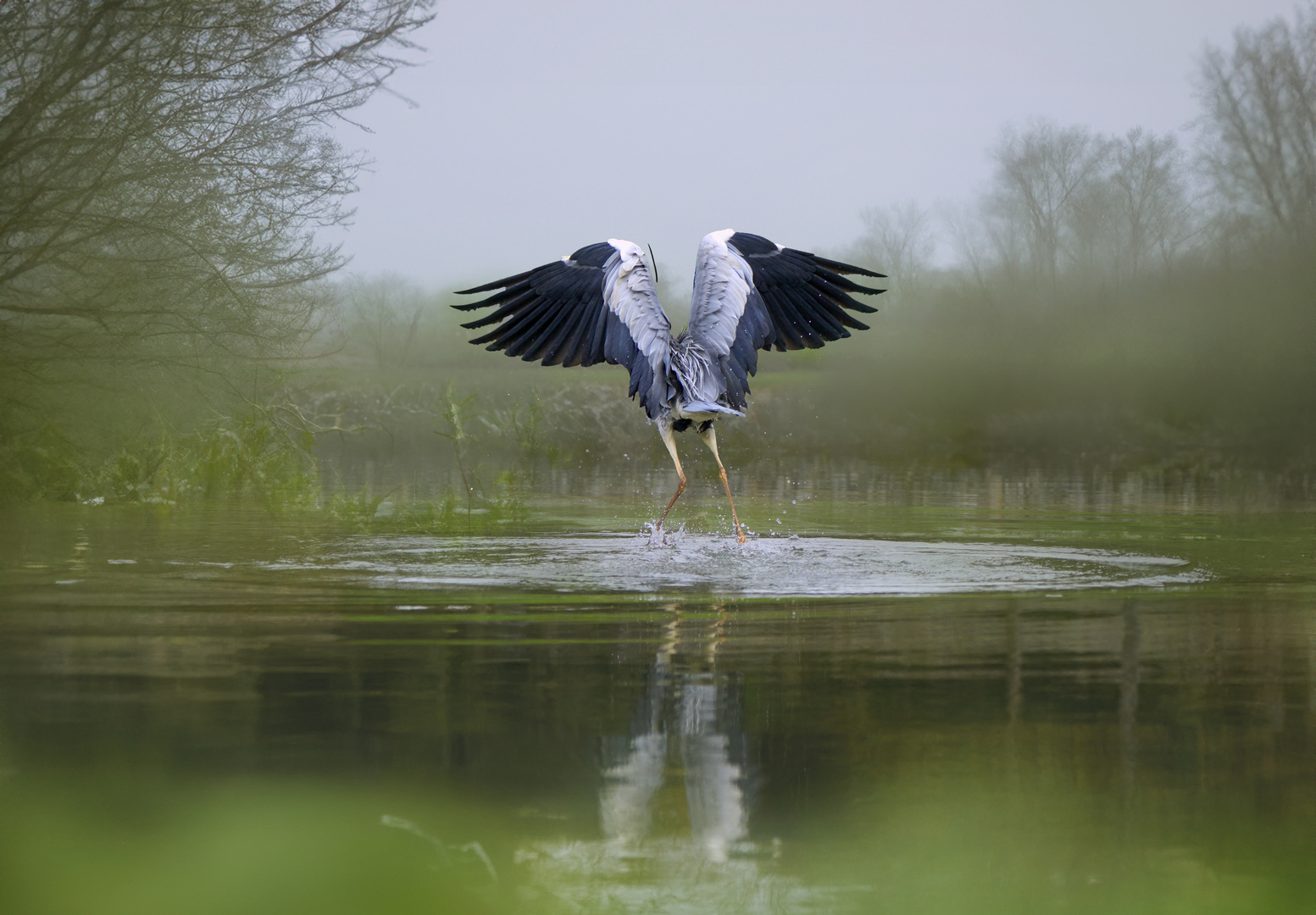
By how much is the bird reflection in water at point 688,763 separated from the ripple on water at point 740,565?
264cm

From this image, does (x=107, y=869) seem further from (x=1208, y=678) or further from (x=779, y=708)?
(x=1208, y=678)

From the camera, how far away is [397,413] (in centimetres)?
2834

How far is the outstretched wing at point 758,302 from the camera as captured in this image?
33.8ft

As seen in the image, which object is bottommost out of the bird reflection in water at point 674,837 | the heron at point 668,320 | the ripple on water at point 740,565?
the bird reflection in water at point 674,837

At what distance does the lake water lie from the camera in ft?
9.44

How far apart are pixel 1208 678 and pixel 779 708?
1.76m

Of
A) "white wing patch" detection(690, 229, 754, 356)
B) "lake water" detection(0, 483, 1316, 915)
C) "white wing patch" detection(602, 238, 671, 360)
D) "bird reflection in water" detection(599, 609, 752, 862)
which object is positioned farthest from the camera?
"white wing patch" detection(690, 229, 754, 356)

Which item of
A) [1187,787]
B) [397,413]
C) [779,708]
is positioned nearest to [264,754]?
[779,708]

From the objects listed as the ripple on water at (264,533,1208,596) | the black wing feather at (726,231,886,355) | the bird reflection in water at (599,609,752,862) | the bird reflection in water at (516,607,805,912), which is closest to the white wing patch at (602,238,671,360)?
the black wing feather at (726,231,886,355)

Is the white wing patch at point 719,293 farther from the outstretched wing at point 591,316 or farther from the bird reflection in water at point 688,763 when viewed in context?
the bird reflection in water at point 688,763

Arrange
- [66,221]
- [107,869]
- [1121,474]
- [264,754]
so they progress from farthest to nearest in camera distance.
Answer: [1121,474], [66,221], [264,754], [107,869]

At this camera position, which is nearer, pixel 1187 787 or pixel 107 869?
pixel 107 869

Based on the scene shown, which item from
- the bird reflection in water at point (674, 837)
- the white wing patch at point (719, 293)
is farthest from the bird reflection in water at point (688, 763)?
the white wing patch at point (719, 293)

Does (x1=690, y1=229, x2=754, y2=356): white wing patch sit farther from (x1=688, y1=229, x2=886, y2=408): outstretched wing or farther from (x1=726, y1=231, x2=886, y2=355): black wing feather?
(x1=726, y1=231, x2=886, y2=355): black wing feather
